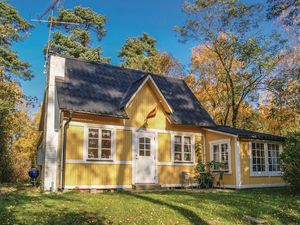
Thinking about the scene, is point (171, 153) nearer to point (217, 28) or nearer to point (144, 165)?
point (144, 165)

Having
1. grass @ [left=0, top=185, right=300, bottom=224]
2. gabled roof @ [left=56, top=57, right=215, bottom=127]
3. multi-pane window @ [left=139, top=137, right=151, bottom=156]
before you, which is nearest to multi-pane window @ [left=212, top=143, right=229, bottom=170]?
gabled roof @ [left=56, top=57, right=215, bottom=127]

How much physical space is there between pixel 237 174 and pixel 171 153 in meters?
3.45

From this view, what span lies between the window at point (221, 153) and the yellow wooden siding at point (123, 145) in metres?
4.91

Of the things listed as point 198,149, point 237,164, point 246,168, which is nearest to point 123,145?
point 198,149

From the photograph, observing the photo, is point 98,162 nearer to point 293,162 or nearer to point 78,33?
point 293,162

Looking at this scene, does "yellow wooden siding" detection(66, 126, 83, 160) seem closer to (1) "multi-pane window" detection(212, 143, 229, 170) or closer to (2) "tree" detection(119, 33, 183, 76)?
(1) "multi-pane window" detection(212, 143, 229, 170)

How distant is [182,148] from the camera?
672 inches

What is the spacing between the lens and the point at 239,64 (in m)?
27.9

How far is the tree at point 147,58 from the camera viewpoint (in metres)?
36.1

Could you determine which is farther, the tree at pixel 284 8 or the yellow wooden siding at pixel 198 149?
the yellow wooden siding at pixel 198 149

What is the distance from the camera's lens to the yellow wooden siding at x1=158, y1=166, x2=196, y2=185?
16.1m

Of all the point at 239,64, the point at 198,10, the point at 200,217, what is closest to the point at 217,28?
the point at 198,10

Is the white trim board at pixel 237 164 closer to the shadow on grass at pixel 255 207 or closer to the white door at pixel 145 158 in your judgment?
the shadow on grass at pixel 255 207

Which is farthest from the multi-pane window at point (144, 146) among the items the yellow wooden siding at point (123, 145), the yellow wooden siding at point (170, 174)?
the yellow wooden siding at point (170, 174)
